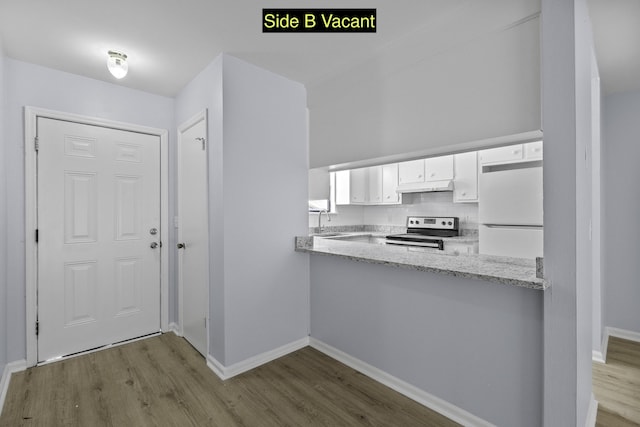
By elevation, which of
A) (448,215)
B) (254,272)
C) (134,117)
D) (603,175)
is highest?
(134,117)

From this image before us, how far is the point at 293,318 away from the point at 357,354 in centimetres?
64

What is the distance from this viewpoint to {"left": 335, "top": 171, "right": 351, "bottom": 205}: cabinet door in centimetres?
505

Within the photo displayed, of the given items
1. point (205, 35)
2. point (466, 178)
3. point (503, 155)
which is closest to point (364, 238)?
point (466, 178)

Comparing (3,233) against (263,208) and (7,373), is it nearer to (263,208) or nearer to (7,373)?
(7,373)

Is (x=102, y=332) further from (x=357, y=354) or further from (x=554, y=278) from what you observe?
(x=554, y=278)

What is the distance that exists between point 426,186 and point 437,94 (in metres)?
2.31

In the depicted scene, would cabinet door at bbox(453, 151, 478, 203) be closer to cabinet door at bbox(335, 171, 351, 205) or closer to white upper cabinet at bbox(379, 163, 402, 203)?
white upper cabinet at bbox(379, 163, 402, 203)

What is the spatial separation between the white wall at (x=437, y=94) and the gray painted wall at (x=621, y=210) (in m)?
2.15

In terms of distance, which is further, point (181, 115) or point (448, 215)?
point (448, 215)

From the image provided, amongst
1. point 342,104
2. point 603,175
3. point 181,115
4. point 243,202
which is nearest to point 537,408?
point 243,202

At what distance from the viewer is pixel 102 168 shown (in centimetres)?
281

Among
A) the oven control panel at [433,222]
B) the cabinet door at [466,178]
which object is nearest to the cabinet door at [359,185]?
the oven control panel at [433,222]

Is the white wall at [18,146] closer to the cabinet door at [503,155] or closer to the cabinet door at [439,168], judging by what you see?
the cabinet door at [439,168]

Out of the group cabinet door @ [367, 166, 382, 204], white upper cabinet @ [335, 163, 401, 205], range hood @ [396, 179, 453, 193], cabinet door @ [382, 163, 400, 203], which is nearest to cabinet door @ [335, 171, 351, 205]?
white upper cabinet @ [335, 163, 401, 205]
